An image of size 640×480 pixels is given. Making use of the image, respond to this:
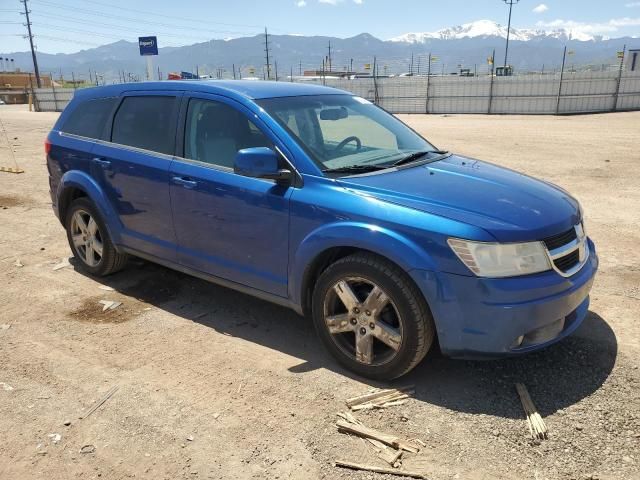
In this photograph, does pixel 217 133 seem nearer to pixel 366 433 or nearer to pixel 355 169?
pixel 355 169

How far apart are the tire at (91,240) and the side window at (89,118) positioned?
2.15ft

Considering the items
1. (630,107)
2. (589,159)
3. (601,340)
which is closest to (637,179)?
(589,159)

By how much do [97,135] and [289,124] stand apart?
7.26 feet

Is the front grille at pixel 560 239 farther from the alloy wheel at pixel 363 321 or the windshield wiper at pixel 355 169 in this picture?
the windshield wiper at pixel 355 169


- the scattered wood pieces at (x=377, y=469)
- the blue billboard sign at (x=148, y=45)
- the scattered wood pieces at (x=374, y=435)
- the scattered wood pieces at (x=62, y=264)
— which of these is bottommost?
the scattered wood pieces at (x=62, y=264)

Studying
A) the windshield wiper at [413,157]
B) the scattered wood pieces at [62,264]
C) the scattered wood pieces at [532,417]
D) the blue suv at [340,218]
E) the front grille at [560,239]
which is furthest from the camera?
the scattered wood pieces at [62,264]

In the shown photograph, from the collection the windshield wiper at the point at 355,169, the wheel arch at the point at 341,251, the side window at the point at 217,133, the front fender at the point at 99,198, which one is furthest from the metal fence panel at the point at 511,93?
the wheel arch at the point at 341,251

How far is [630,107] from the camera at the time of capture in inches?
1135

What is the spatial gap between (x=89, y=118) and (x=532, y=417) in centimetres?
458

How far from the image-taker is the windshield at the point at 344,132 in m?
3.72

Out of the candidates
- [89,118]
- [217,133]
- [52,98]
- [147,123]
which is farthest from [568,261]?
[52,98]

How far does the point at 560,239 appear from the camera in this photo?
313 centimetres

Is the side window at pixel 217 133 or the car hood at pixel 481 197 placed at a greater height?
the side window at pixel 217 133

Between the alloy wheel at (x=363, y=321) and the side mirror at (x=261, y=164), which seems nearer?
the alloy wheel at (x=363, y=321)
